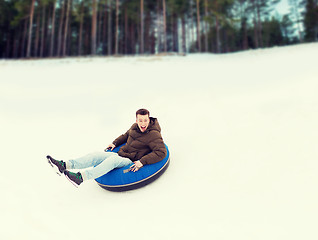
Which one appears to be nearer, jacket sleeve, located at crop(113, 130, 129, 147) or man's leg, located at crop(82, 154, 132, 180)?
man's leg, located at crop(82, 154, 132, 180)

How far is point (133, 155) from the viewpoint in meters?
3.15

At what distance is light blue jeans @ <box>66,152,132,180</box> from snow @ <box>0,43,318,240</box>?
40 centimetres

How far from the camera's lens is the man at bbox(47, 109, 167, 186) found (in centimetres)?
277

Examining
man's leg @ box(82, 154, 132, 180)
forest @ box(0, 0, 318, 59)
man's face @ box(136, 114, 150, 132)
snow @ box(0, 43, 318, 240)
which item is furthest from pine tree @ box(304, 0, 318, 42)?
man's leg @ box(82, 154, 132, 180)

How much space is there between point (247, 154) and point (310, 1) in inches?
1252

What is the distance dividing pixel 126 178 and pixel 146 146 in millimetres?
584

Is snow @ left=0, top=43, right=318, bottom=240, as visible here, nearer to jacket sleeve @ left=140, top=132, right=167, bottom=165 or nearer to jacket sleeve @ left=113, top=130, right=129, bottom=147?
jacket sleeve @ left=140, top=132, right=167, bottom=165

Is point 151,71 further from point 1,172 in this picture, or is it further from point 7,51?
point 7,51

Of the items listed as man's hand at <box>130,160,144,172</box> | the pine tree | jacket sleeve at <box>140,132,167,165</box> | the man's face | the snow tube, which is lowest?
the snow tube

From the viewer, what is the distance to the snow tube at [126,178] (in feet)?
9.31

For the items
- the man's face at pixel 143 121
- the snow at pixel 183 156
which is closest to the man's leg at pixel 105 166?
the snow at pixel 183 156

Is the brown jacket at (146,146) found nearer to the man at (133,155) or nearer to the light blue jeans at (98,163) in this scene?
the man at (133,155)

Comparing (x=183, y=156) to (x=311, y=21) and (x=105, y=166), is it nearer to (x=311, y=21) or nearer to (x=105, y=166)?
(x=105, y=166)

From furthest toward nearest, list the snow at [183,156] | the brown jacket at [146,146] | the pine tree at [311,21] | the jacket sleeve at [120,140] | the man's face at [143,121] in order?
1. the pine tree at [311,21]
2. the jacket sleeve at [120,140]
3. the man's face at [143,121]
4. the brown jacket at [146,146]
5. the snow at [183,156]
